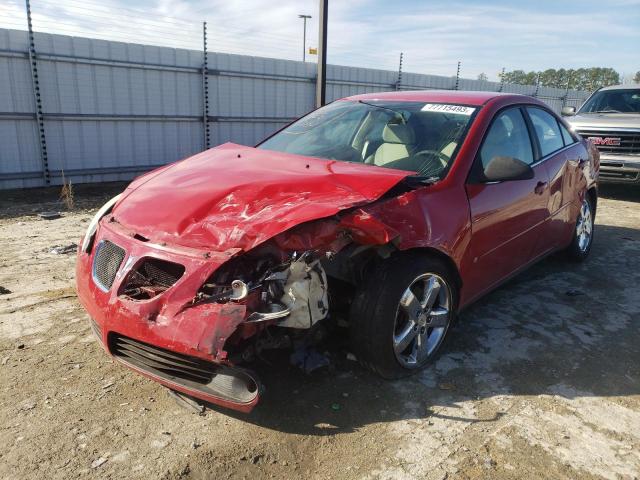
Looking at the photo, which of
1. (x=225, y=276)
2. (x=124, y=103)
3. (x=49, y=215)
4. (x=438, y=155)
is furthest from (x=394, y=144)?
(x=124, y=103)

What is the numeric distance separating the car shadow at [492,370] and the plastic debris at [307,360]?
5.0 inches

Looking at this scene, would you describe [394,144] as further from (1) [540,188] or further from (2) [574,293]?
(2) [574,293]

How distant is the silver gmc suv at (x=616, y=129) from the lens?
8703mm

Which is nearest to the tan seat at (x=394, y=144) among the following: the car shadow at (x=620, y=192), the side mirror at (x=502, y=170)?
the side mirror at (x=502, y=170)

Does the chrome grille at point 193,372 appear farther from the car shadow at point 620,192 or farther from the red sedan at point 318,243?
the car shadow at point 620,192

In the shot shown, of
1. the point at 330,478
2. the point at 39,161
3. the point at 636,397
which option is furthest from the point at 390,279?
the point at 39,161

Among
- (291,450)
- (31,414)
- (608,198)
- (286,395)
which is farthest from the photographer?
(608,198)

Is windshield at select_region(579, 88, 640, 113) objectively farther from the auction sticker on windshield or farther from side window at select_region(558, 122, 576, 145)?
the auction sticker on windshield

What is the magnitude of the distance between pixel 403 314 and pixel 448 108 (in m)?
1.66

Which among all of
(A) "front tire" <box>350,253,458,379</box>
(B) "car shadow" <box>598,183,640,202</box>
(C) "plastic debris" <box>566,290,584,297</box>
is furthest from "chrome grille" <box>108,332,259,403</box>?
(B) "car shadow" <box>598,183,640,202</box>

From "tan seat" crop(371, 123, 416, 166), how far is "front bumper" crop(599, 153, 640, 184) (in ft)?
22.4

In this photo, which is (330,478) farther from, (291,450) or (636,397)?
(636,397)

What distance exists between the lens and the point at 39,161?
8570 millimetres

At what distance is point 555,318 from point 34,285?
166 inches
